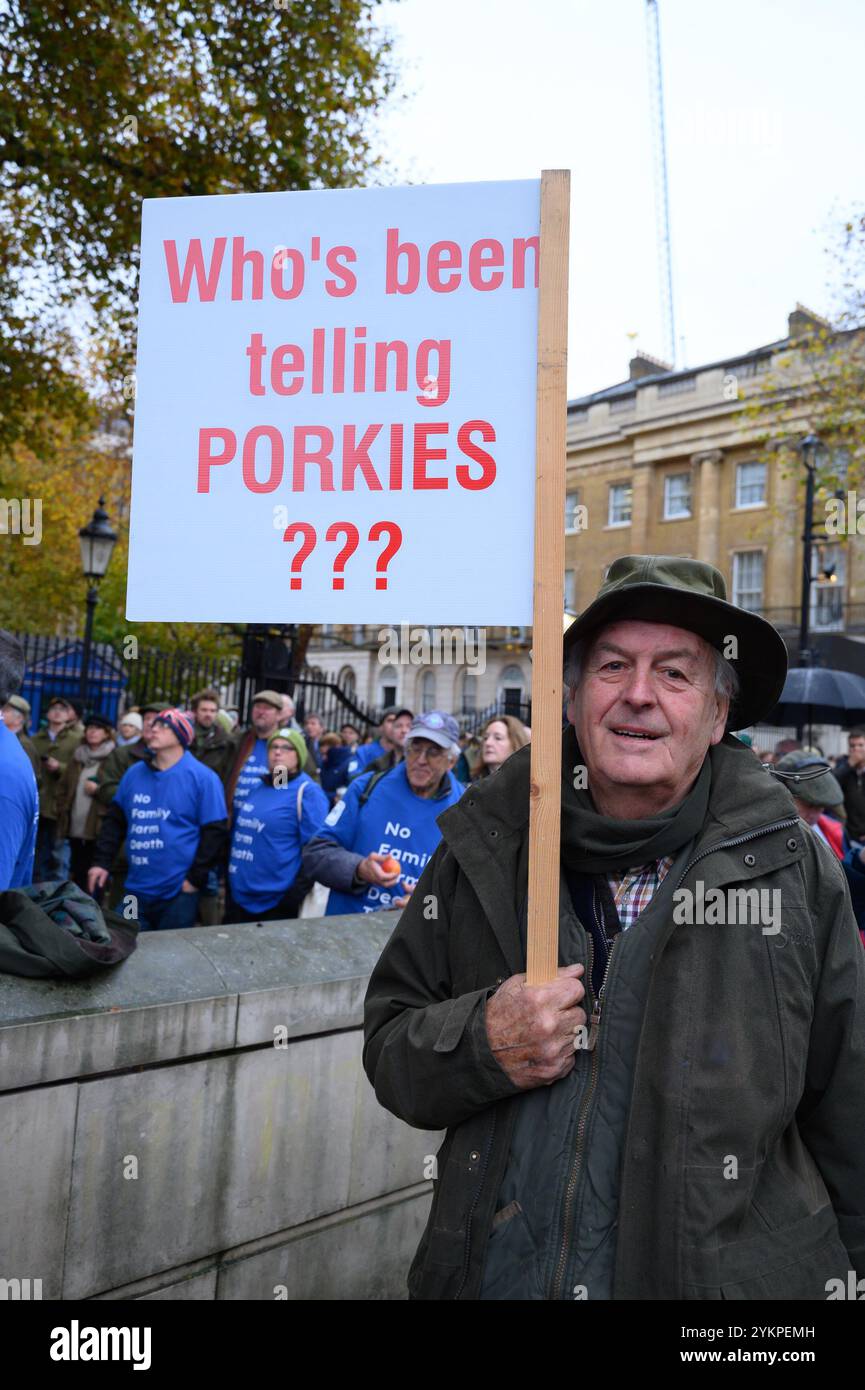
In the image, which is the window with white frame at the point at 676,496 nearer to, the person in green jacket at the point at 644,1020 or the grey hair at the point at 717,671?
the grey hair at the point at 717,671

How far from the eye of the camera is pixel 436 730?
4859 millimetres

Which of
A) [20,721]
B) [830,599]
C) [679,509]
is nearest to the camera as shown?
[20,721]

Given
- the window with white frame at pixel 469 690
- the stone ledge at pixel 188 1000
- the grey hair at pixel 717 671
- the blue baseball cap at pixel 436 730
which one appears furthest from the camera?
the window with white frame at pixel 469 690

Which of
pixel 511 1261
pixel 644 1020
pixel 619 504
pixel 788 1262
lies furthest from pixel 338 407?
pixel 619 504

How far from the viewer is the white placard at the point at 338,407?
200 cm

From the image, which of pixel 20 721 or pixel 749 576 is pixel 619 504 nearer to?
pixel 749 576

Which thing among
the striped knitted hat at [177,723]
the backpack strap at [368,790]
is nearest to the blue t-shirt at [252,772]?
the striped knitted hat at [177,723]

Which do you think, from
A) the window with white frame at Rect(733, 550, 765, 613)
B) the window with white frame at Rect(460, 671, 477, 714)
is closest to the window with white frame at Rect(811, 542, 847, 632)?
the window with white frame at Rect(733, 550, 765, 613)

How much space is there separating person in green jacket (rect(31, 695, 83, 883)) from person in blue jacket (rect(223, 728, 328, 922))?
4.48 metres

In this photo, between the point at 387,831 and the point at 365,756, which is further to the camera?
the point at 365,756

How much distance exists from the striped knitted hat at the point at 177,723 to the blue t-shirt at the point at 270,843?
1.76 feet

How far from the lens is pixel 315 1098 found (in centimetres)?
309

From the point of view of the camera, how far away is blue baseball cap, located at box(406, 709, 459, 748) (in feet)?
15.9

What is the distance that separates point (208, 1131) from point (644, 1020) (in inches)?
61.4
